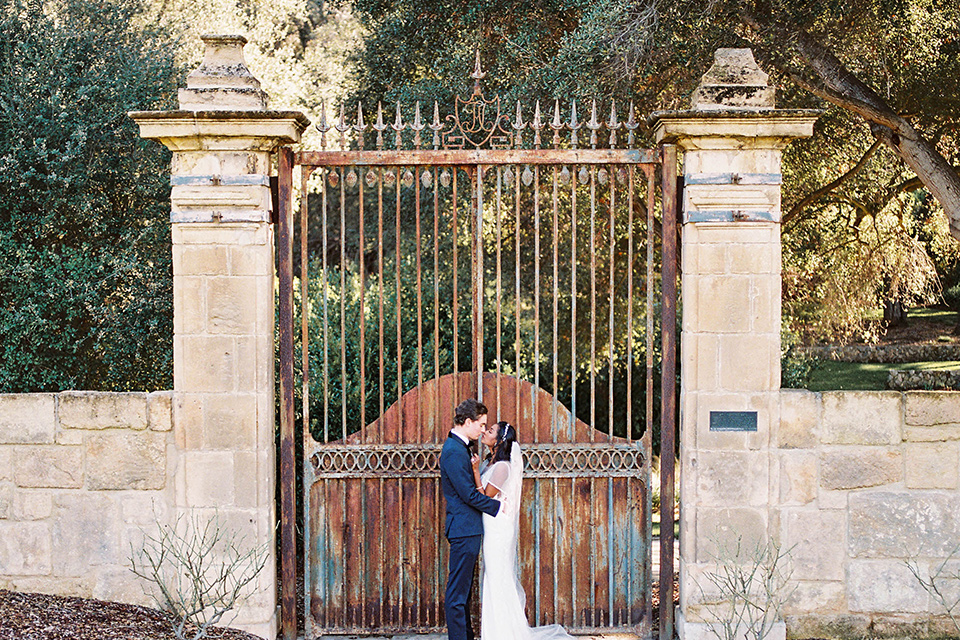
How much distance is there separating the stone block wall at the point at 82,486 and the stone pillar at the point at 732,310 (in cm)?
301

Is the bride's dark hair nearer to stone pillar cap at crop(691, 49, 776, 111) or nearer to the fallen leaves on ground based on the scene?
the fallen leaves on ground

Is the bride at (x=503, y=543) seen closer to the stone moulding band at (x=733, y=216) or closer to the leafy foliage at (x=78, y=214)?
the stone moulding band at (x=733, y=216)

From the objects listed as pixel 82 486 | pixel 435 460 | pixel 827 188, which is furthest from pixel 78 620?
pixel 827 188

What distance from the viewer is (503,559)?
16.5ft

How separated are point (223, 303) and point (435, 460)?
150 centimetres

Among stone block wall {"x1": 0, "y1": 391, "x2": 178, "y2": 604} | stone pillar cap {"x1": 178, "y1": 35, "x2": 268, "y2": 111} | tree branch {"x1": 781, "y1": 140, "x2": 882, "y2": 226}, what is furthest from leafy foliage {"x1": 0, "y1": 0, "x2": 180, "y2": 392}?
tree branch {"x1": 781, "y1": 140, "x2": 882, "y2": 226}

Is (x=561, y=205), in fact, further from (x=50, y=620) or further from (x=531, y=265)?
(x=50, y=620)

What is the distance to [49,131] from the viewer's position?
8.57 m

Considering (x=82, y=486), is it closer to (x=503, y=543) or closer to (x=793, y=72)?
(x=503, y=543)

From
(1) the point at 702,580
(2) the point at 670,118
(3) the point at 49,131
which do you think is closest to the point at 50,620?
(1) the point at 702,580

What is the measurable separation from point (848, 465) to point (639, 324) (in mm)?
6192

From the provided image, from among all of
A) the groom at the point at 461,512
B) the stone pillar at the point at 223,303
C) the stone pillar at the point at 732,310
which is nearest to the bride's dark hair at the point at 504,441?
the groom at the point at 461,512

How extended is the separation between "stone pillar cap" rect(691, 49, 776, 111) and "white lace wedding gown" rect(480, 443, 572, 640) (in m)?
2.21

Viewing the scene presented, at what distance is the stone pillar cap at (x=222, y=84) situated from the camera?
198 inches
